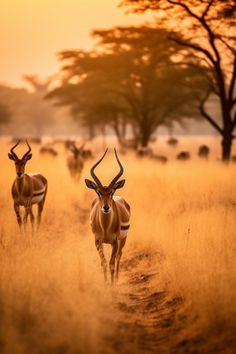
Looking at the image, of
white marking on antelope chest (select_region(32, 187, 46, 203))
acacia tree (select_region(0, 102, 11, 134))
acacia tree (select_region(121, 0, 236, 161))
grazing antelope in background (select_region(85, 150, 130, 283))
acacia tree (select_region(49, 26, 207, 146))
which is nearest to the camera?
grazing antelope in background (select_region(85, 150, 130, 283))

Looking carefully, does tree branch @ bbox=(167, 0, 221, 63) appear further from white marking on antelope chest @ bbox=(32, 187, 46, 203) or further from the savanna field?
white marking on antelope chest @ bbox=(32, 187, 46, 203)

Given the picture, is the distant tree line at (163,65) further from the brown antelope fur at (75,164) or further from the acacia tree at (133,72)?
the brown antelope fur at (75,164)

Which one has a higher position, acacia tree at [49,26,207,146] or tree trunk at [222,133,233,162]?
acacia tree at [49,26,207,146]

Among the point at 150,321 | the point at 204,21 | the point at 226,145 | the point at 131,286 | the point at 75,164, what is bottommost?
the point at 150,321

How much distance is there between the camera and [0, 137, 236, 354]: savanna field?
5.61 metres

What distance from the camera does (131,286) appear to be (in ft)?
26.4

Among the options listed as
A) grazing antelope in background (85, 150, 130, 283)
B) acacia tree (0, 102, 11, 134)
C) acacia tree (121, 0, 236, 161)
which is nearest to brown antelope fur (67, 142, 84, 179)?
acacia tree (121, 0, 236, 161)

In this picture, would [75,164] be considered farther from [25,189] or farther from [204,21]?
[25,189]

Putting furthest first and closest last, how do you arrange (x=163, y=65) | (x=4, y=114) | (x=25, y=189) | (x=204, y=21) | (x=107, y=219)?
(x=4, y=114) → (x=163, y=65) → (x=204, y=21) → (x=25, y=189) → (x=107, y=219)

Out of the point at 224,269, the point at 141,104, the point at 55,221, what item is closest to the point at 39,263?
the point at 224,269

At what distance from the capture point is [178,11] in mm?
18922

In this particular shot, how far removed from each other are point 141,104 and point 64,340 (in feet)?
79.8

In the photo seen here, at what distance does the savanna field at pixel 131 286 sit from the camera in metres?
5.61

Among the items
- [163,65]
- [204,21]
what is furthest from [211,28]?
[163,65]
